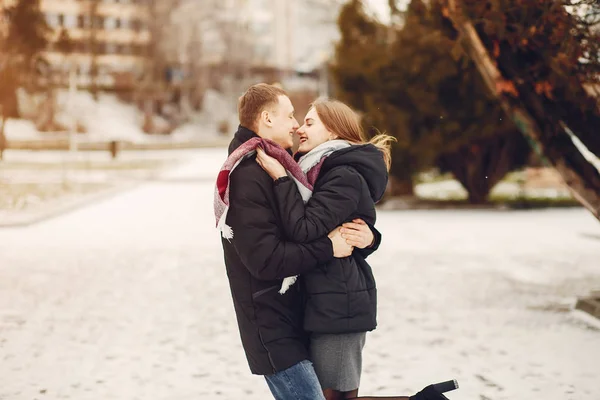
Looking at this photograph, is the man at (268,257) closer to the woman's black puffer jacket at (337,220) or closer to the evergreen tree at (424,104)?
the woman's black puffer jacket at (337,220)

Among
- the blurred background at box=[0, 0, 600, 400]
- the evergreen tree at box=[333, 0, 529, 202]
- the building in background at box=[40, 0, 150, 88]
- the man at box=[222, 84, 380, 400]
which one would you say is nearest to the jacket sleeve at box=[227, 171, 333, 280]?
the man at box=[222, 84, 380, 400]

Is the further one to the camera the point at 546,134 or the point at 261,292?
the point at 546,134

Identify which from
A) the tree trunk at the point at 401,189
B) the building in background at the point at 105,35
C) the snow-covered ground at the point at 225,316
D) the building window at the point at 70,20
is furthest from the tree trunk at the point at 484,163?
the building window at the point at 70,20

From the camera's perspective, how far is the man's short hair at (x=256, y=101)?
342cm

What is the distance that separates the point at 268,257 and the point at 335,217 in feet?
1.00

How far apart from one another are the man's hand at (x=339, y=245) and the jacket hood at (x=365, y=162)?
0.25 meters

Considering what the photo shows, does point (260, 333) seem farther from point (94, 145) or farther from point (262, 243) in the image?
point (94, 145)

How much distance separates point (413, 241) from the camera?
1527 cm

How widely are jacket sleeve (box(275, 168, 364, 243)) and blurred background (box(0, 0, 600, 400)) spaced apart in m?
2.83

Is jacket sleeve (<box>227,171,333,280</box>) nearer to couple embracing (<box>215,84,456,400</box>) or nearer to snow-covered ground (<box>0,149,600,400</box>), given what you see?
couple embracing (<box>215,84,456,400</box>)

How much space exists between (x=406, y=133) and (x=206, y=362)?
47.0 feet

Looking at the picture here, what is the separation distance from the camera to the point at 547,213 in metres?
20.8

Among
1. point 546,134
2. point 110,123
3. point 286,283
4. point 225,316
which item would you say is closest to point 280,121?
point 286,283

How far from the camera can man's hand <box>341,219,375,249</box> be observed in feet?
11.2
